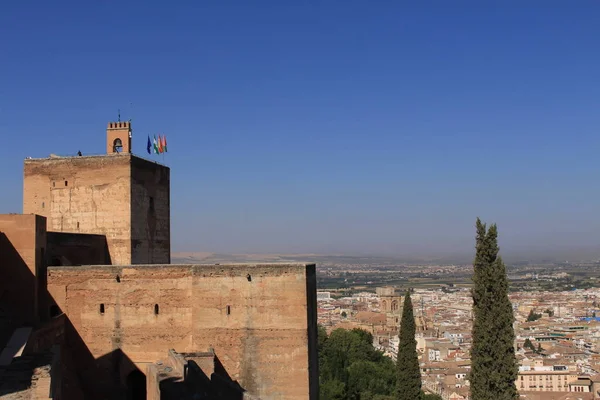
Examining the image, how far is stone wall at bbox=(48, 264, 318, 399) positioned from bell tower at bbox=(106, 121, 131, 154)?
24.4ft

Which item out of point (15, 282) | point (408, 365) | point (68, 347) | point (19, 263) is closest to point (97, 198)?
point (19, 263)

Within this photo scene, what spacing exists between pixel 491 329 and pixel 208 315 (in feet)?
26.9

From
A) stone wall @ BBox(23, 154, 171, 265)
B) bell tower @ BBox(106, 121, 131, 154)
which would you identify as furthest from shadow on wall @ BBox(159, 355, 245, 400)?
bell tower @ BBox(106, 121, 131, 154)

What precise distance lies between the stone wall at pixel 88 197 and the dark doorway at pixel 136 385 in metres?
4.90

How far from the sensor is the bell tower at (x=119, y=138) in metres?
24.7

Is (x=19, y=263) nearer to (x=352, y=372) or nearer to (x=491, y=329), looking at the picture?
(x=491, y=329)

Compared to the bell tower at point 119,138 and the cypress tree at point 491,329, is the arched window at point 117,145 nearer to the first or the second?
the bell tower at point 119,138

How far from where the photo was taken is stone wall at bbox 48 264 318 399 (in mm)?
17578

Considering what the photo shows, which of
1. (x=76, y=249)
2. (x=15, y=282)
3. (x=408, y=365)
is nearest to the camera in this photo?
(x=15, y=282)

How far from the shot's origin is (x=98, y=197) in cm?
2242

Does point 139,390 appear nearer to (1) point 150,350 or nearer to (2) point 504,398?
(1) point 150,350

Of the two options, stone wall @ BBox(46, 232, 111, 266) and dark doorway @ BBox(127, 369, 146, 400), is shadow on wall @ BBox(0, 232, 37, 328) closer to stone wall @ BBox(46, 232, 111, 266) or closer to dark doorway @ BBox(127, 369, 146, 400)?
stone wall @ BBox(46, 232, 111, 266)

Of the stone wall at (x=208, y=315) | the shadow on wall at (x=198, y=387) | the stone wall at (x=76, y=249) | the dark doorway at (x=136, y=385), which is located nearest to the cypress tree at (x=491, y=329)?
the stone wall at (x=208, y=315)

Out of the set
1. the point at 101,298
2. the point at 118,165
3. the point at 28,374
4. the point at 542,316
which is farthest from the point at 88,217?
the point at 542,316
